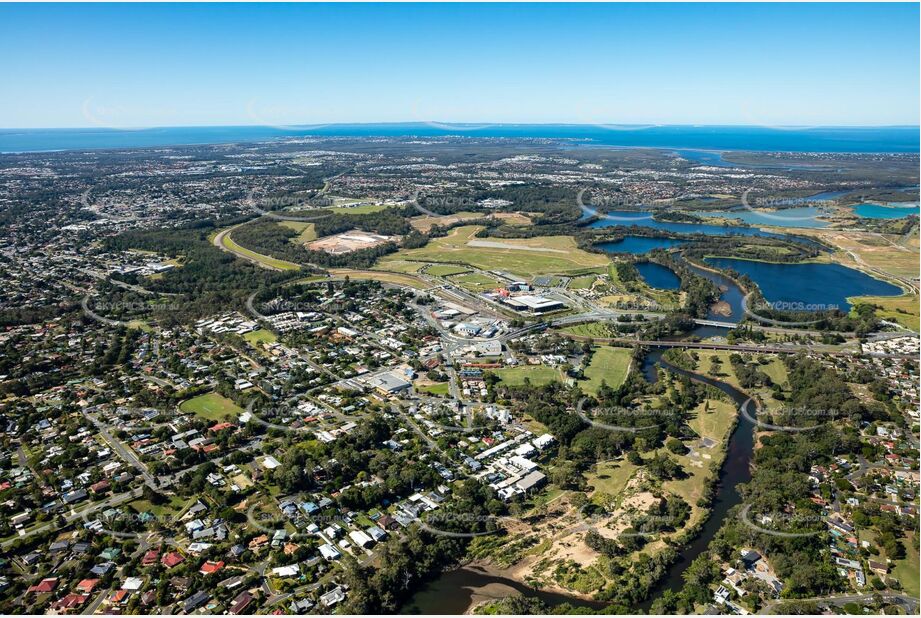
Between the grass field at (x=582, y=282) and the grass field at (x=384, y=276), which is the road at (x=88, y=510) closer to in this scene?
the grass field at (x=384, y=276)

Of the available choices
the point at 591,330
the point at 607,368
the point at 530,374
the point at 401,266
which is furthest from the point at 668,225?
the point at 530,374

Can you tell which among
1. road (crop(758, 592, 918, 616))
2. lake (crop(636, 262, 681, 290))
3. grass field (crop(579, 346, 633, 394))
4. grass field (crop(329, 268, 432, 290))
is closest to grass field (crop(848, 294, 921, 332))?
lake (crop(636, 262, 681, 290))

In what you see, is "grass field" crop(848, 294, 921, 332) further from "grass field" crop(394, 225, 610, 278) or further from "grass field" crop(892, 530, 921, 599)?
"grass field" crop(892, 530, 921, 599)

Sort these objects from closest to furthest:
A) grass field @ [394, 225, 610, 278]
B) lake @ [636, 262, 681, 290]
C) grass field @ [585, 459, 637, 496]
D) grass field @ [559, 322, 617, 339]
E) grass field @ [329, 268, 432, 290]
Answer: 1. grass field @ [585, 459, 637, 496]
2. grass field @ [559, 322, 617, 339]
3. grass field @ [329, 268, 432, 290]
4. lake @ [636, 262, 681, 290]
5. grass field @ [394, 225, 610, 278]

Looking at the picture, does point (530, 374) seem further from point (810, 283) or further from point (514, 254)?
point (810, 283)

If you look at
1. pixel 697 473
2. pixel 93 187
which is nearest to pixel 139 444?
pixel 697 473

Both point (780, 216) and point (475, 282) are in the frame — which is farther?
point (780, 216)
